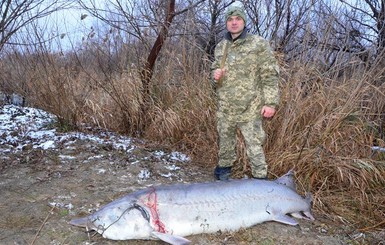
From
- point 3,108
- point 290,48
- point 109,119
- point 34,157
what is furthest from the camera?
point 3,108

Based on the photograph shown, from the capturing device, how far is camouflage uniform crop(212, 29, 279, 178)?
13.3 ft

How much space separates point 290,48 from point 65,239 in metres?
4.06

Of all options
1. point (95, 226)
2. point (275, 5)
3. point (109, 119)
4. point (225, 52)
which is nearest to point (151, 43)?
point (109, 119)

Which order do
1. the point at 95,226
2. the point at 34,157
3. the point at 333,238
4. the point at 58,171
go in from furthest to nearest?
the point at 34,157
the point at 58,171
the point at 333,238
the point at 95,226

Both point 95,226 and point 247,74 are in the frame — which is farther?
point 247,74

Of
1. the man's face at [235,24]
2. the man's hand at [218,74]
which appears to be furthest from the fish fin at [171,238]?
the man's face at [235,24]

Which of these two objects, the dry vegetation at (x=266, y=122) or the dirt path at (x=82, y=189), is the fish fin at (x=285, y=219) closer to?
the dirt path at (x=82, y=189)

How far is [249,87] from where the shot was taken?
4145mm

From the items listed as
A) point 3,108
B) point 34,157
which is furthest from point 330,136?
point 3,108

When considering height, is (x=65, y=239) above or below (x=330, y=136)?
below

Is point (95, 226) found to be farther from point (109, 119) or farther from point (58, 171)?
point (109, 119)

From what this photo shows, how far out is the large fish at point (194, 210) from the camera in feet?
9.71

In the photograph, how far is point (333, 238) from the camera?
3.46m

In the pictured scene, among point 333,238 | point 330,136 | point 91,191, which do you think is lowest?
point 333,238
